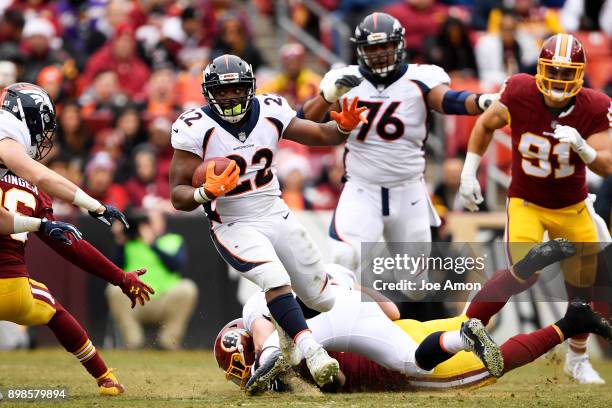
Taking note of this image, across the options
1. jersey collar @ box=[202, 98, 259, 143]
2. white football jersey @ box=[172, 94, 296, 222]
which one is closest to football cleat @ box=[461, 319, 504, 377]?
white football jersey @ box=[172, 94, 296, 222]

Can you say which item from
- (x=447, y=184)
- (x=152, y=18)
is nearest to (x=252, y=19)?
(x=152, y=18)

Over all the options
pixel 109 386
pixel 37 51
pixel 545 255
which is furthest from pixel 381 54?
pixel 37 51

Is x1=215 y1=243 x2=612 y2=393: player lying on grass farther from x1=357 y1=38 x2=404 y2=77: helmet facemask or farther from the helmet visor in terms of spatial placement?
x1=357 y1=38 x2=404 y2=77: helmet facemask

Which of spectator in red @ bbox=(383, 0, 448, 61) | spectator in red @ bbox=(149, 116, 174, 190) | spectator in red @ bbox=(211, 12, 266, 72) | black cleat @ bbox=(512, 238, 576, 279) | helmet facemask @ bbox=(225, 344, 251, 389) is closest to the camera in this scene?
black cleat @ bbox=(512, 238, 576, 279)

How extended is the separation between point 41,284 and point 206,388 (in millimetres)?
1173

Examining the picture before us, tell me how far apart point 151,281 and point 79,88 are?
3703 mm

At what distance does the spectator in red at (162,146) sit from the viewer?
11258 mm

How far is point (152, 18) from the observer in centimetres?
1388

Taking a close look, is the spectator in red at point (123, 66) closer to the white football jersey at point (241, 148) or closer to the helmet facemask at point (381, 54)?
the helmet facemask at point (381, 54)

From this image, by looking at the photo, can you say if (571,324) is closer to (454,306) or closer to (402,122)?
(402,122)

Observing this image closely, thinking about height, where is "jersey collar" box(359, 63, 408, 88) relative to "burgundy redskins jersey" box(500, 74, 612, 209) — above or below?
above

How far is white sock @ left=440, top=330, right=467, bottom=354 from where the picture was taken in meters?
6.26

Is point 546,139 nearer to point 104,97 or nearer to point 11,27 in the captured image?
point 104,97

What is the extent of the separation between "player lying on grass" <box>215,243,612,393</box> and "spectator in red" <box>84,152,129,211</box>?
13.8 feet
